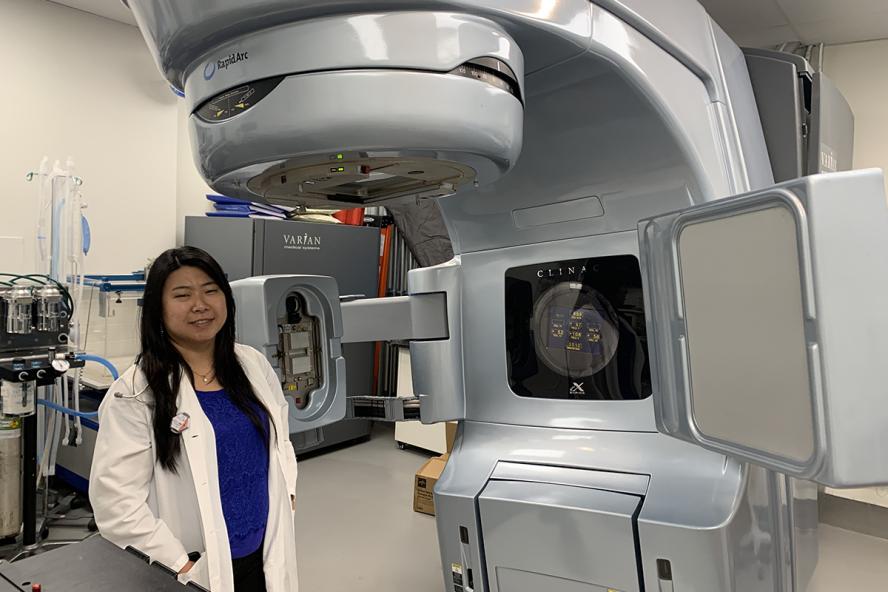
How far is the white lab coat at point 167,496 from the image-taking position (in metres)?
1.33

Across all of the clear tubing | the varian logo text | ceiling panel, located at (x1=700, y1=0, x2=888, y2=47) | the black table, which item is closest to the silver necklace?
the black table

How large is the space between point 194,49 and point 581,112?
587 mm

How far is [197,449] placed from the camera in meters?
1.41

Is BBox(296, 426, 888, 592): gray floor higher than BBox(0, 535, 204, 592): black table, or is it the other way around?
BBox(0, 535, 204, 592): black table

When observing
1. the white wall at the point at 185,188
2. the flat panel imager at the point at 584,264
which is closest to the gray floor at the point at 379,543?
the flat panel imager at the point at 584,264

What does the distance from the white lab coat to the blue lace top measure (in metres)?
0.03

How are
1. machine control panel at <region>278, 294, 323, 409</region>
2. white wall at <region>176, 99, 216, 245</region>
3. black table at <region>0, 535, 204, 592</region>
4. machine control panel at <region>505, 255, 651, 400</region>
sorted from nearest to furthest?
black table at <region>0, 535, 204, 592</region> < machine control panel at <region>505, 255, 651, 400</region> < machine control panel at <region>278, 294, 323, 409</region> < white wall at <region>176, 99, 216, 245</region>

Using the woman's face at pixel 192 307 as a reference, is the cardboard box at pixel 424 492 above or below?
below

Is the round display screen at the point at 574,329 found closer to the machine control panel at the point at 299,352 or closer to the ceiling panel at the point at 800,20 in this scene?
the machine control panel at the point at 299,352

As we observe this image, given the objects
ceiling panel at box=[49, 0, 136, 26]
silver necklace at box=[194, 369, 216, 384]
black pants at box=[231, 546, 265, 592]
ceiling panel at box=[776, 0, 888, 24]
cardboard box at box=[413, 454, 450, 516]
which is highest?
ceiling panel at box=[49, 0, 136, 26]

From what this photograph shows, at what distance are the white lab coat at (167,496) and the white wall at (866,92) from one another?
277 cm

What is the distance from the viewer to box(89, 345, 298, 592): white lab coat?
1334 mm

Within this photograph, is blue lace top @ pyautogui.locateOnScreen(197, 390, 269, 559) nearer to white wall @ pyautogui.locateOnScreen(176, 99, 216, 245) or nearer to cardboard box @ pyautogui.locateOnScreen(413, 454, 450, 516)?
cardboard box @ pyautogui.locateOnScreen(413, 454, 450, 516)

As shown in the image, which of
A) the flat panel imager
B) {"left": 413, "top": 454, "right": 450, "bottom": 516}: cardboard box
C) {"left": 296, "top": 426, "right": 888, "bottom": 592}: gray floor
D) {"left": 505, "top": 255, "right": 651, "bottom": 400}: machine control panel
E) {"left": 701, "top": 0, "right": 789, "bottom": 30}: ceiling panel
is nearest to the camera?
the flat panel imager
